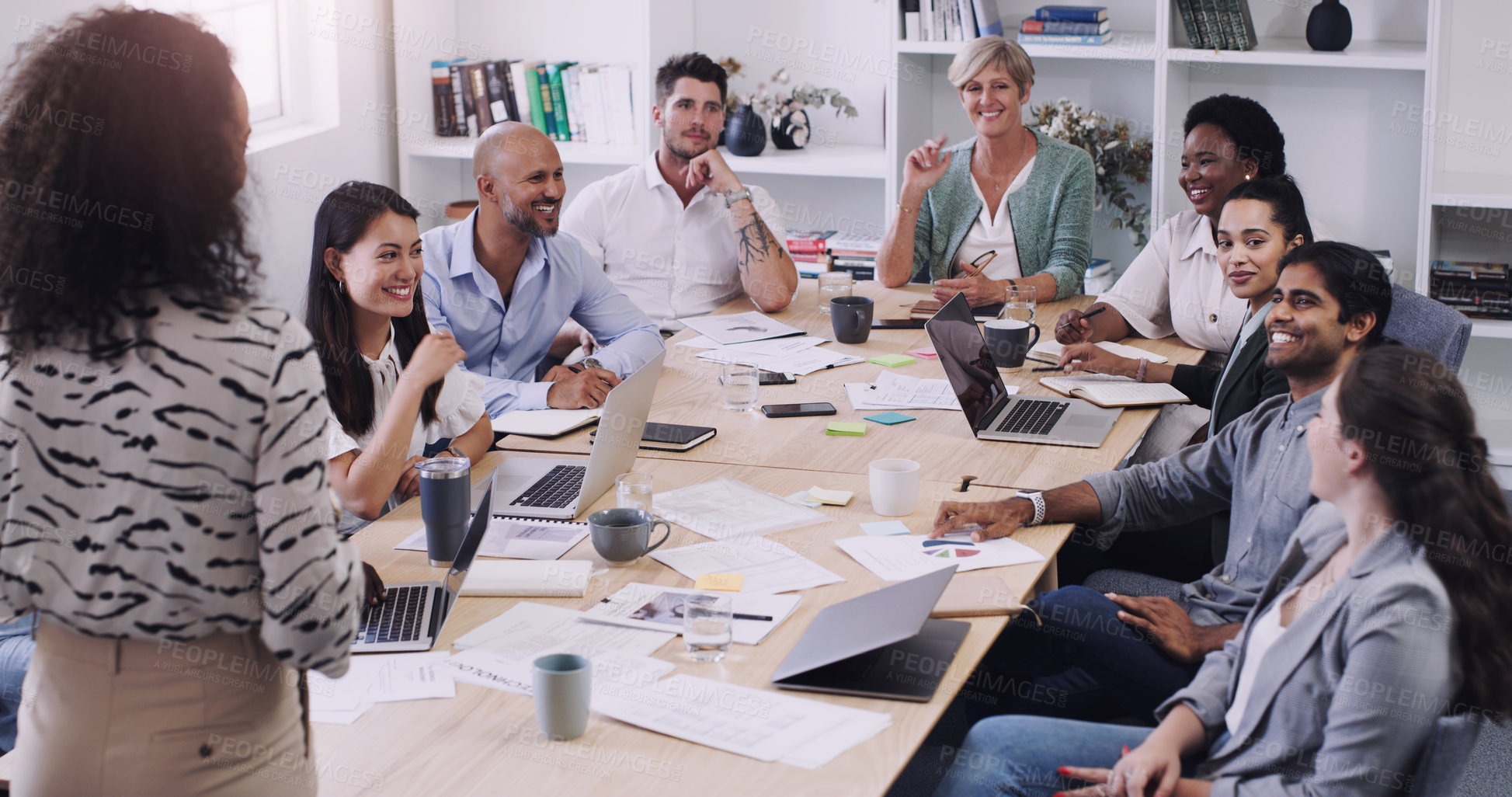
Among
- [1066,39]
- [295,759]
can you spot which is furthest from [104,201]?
[1066,39]

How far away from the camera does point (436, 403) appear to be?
237 cm

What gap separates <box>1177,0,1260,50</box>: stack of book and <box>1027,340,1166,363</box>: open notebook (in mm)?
1372

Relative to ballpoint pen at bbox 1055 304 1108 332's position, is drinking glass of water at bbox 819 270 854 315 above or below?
above

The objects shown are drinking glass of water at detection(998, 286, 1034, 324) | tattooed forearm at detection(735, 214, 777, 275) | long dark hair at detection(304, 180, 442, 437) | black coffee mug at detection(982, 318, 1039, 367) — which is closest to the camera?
long dark hair at detection(304, 180, 442, 437)

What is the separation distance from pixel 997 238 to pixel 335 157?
7.63 feet

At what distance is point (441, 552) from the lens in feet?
6.27

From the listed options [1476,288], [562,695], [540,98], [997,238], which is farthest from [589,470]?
[1476,288]

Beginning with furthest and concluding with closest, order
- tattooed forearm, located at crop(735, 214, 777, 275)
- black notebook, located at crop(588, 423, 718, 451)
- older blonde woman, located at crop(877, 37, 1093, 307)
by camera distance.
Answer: older blonde woman, located at crop(877, 37, 1093, 307)
tattooed forearm, located at crop(735, 214, 777, 275)
black notebook, located at crop(588, 423, 718, 451)

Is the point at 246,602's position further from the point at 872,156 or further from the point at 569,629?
the point at 872,156

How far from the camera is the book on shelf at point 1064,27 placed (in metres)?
4.11

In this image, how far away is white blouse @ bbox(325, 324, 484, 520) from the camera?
240cm

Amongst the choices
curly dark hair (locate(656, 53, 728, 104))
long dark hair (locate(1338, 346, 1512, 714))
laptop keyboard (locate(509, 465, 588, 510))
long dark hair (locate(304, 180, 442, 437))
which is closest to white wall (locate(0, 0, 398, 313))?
curly dark hair (locate(656, 53, 728, 104))

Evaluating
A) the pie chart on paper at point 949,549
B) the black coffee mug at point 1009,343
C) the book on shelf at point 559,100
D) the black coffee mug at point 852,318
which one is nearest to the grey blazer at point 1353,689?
the pie chart on paper at point 949,549

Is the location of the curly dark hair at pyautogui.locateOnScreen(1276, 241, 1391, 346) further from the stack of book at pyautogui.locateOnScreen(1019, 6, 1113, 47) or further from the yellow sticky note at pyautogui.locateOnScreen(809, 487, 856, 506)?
the stack of book at pyautogui.locateOnScreen(1019, 6, 1113, 47)
